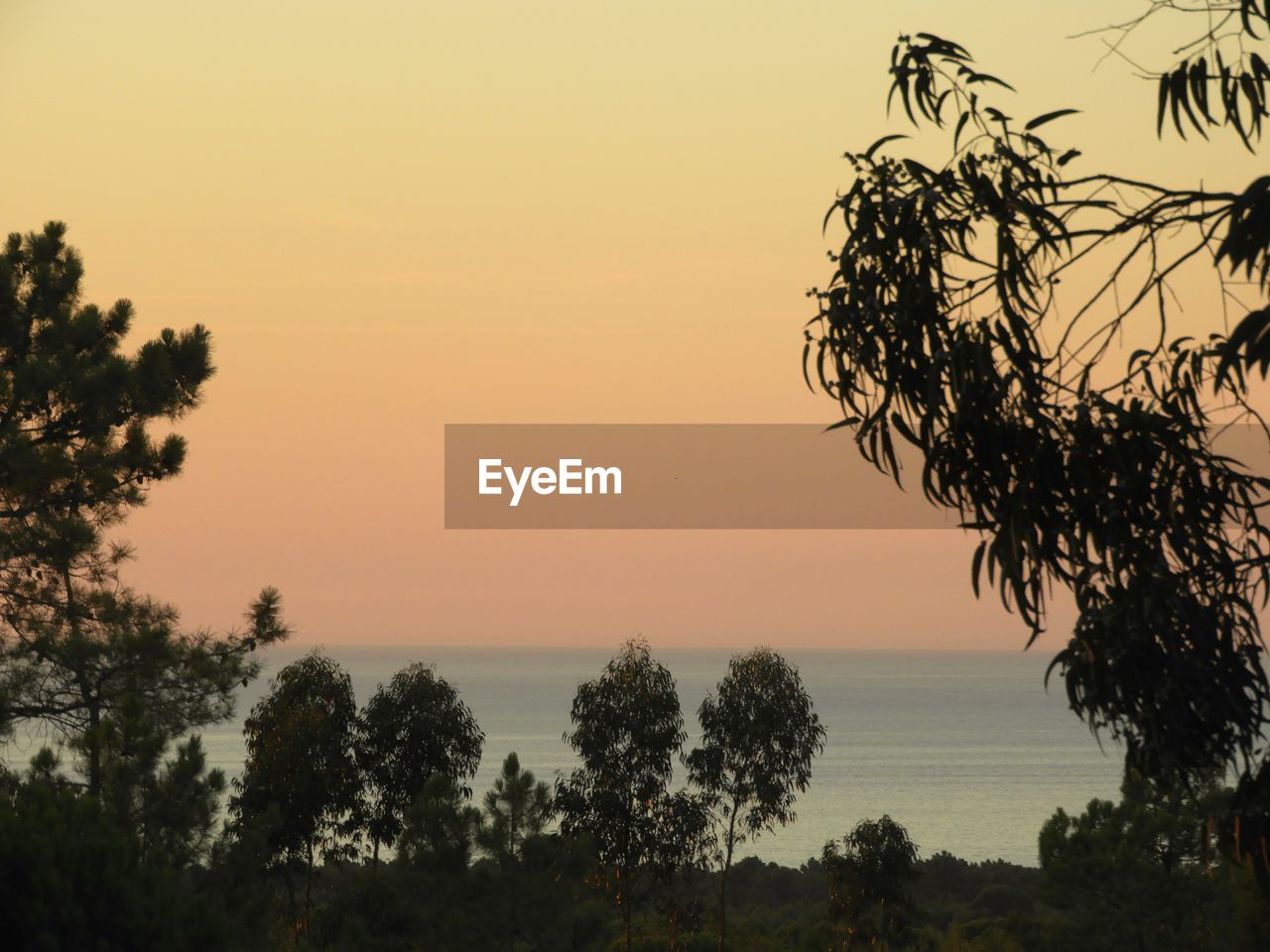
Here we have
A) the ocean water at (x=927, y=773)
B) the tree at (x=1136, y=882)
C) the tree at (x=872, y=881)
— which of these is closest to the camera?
the tree at (x=1136, y=882)

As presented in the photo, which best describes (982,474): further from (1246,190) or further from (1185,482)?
(1246,190)

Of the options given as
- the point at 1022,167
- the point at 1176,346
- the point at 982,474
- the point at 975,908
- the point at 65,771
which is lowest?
the point at 975,908

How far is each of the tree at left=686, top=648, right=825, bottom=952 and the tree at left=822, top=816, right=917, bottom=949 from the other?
6.77 feet

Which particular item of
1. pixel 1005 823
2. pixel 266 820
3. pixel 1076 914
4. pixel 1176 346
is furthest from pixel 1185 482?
pixel 1005 823

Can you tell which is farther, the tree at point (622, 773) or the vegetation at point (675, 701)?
the tree at point (622, 773)

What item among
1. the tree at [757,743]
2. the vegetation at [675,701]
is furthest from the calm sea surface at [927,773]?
the tree at [757,743]

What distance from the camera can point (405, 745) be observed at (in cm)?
3962

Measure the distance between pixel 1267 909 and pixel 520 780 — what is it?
13.3m

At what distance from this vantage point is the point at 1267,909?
83.4 feet

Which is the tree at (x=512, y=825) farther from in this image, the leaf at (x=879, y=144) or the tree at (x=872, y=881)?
the leaf at (x=879, y=144)

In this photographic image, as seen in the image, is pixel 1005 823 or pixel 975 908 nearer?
pixel 975 908

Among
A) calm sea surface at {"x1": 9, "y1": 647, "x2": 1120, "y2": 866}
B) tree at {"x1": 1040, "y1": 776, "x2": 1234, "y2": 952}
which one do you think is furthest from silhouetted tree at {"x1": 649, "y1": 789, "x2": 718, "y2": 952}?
calm sea surface at {"x1": 9, "y1": 647, "x2": 1120, "y2": 866}

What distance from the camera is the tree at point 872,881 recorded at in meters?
37.6

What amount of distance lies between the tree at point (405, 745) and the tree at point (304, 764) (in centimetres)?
A: 59
